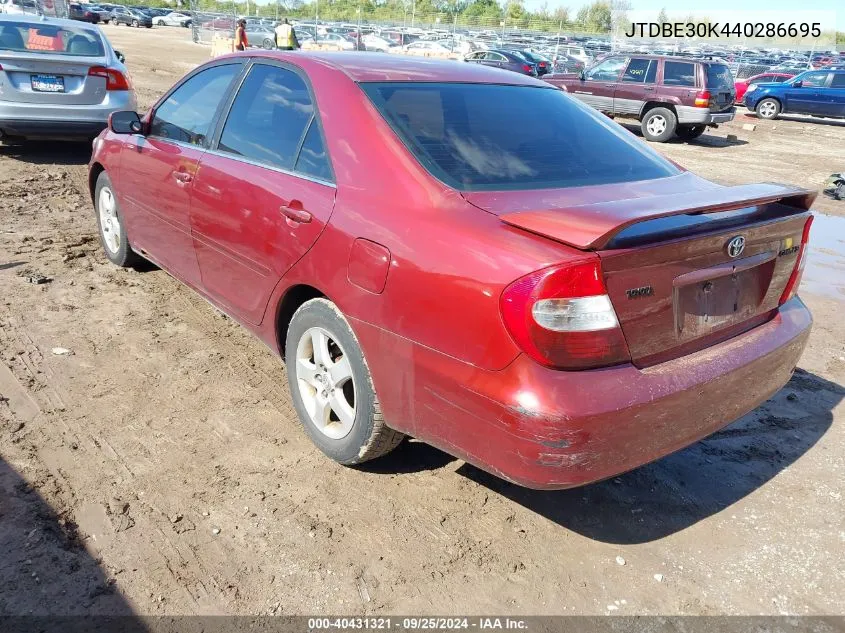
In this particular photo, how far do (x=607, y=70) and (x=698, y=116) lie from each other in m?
2.78

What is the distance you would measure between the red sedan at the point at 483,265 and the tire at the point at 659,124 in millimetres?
13134

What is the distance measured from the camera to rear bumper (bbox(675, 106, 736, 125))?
15055 millimetres

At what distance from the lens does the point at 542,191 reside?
2.68 metres

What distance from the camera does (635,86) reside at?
16.0 m

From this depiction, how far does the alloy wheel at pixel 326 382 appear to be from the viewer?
2963 millimetres

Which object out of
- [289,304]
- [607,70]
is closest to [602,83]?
[607,70]

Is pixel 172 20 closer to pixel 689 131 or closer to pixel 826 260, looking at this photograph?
pixel 689 131

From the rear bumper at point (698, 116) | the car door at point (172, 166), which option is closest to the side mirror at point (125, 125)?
the car door at point (172, 166)

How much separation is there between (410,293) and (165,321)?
262cm

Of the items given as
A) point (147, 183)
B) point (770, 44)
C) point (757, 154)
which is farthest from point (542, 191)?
point (770, 44)

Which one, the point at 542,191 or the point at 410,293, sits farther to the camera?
the point at 542,191

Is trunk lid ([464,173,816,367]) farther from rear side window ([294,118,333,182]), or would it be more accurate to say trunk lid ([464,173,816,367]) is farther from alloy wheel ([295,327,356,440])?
alloy wheel ([295,327,356,440])

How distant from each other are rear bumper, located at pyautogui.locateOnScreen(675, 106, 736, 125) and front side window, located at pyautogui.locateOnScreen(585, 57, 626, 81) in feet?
6.41

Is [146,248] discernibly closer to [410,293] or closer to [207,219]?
[207,219]
